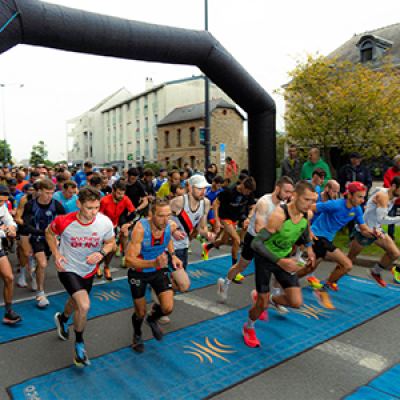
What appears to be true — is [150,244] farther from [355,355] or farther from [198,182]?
[355,355]

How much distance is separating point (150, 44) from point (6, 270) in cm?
494

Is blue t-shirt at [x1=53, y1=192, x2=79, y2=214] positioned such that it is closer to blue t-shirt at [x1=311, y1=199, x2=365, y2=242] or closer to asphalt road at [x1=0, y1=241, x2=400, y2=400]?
asphalt road at [x1=0, y1=241, x2=400, y2=400]

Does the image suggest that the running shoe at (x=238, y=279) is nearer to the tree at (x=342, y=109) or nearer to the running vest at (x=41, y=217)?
the running vest at (x=41, y=217)

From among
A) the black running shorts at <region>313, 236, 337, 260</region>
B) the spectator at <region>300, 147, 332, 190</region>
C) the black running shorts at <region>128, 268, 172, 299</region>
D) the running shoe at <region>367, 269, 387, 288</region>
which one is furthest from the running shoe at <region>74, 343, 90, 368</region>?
the spectator at <region>300, 147, 332, 190</region>

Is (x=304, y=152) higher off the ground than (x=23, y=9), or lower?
lower

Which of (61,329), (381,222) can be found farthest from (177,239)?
(381,222)

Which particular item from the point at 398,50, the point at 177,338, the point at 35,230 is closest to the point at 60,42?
the point at 35,230

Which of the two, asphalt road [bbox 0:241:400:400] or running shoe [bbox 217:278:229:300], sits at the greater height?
running shoe [bbox 217:278:229:300]

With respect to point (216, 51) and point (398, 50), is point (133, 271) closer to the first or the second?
point (216, 51)

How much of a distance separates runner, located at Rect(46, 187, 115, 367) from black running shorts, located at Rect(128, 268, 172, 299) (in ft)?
1.42

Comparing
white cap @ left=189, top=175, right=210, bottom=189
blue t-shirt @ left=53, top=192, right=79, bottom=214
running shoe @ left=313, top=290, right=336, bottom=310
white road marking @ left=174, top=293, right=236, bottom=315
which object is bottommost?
white road marking @ left=174, top=293, right=236, bottom=315

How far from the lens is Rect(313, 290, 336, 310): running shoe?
5.86 meters

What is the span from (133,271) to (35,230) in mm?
2475

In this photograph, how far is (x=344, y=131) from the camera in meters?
11.6
